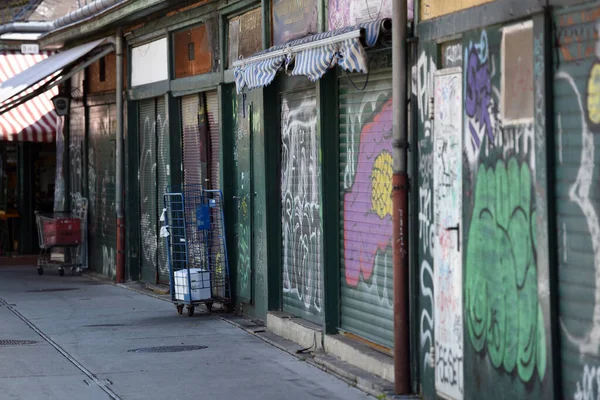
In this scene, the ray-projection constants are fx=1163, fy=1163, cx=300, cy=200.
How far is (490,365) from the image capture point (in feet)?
25.5

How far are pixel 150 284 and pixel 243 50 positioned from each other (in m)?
5.44

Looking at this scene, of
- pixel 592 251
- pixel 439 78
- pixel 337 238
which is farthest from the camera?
pixel 337 238

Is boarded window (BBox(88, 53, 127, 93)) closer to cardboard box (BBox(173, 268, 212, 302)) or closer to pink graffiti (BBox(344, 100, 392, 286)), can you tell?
cardboard box (BBox(173, 268, 212, 302))

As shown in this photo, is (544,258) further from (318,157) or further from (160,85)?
(160,85)

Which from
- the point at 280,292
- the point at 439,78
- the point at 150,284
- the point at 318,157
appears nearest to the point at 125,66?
the point at 150,284

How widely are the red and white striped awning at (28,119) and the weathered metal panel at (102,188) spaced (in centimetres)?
206

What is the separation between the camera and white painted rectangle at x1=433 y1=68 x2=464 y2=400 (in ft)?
27.4

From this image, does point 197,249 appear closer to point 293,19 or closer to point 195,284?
point 195,284

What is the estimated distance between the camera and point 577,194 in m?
6.52

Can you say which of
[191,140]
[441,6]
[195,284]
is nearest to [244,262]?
[195,284]

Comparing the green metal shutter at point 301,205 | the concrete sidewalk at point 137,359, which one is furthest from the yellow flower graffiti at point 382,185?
the concrete sidewalk at point 137,359

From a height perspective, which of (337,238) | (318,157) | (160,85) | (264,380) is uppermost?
(160,85)

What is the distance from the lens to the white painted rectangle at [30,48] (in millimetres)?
24203

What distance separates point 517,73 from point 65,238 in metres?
15.1
